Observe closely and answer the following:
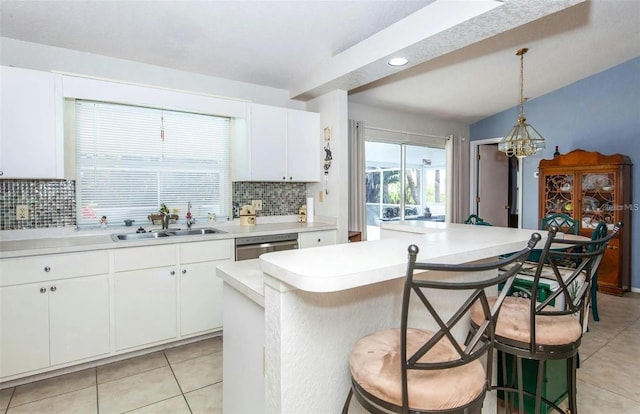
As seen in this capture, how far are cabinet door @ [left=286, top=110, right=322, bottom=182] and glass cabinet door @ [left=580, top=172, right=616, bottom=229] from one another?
3.58 m

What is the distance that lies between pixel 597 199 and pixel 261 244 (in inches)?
172

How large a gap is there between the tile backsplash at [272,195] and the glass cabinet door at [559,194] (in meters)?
3.52

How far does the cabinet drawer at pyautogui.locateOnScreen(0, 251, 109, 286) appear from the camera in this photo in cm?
220

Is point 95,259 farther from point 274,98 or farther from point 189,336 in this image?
point 274,98

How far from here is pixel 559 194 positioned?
486 centimetres

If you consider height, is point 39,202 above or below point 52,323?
above

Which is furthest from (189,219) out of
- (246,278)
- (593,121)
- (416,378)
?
(593,121)

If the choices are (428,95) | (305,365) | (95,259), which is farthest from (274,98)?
(305,365)

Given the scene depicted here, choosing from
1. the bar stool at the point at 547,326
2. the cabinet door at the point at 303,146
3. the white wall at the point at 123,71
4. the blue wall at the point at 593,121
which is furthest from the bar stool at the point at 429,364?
the blue wall at the point at 593,121

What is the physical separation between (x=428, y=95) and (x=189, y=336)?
3.99m

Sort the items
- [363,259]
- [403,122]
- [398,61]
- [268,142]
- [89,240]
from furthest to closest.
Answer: [403,122] < [268,142] < [398,61] < [89,240] < [363,259]

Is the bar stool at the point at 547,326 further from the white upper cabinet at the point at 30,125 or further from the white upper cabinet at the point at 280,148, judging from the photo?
the white upper cabinet at the point at 30,125

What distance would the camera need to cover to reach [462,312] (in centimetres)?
101

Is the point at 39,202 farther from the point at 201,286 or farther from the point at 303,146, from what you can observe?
the point at 303,146
